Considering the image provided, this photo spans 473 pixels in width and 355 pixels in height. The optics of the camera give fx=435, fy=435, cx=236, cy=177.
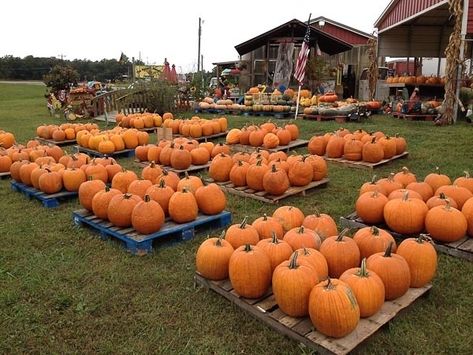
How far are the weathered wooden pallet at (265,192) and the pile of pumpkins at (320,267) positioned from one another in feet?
5.75

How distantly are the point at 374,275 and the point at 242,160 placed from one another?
Result: 3.54 meters

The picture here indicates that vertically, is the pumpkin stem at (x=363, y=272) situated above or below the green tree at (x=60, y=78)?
below

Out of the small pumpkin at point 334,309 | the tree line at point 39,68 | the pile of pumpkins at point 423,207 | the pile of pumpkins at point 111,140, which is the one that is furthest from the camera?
the tree line at point 39,68

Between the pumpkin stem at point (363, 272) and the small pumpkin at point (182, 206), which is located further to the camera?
the small pumpkin at point (182, 206)

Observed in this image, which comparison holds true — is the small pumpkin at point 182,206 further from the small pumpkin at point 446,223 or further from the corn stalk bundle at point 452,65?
the corn stalk bundle at point 452,65

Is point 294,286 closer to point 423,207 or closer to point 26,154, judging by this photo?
point 423,207

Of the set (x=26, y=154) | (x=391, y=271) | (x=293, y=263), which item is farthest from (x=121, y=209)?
(x=26, y=154)

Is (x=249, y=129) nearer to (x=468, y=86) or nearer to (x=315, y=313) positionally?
(x=315, y=313)

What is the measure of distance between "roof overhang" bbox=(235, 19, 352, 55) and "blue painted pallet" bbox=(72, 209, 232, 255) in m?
15.1

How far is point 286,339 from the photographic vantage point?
109 inches

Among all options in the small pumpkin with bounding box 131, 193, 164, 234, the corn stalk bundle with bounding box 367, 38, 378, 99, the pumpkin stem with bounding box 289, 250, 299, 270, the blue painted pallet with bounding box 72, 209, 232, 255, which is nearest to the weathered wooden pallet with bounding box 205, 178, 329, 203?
the blue painted pallet with bounding box 72, 209, 232, 255

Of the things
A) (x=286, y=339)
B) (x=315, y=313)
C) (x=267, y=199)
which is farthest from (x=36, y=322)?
(x=267, y=199)

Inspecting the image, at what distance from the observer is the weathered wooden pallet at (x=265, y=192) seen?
5.46m

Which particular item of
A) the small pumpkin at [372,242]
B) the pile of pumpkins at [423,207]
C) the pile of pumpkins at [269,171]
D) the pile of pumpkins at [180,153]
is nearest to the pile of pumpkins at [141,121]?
the pile of pumpkins at [180,153]
